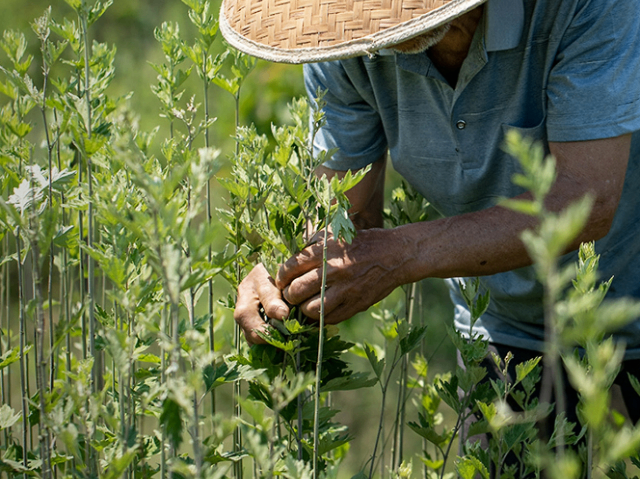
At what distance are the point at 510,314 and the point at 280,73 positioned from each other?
6.84 ft

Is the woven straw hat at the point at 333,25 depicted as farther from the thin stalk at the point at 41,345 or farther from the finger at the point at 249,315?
the thin stalk at the point at 41,345

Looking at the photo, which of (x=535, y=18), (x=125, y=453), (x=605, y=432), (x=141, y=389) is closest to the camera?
(x=605, y=432)

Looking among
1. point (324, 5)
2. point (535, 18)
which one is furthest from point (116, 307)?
point (535, 18)

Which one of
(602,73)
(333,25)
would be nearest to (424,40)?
(333,25)


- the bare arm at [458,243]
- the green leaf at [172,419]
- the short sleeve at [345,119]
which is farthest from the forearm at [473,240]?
the green leaf at [172,419]

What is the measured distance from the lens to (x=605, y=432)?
0.54 meters

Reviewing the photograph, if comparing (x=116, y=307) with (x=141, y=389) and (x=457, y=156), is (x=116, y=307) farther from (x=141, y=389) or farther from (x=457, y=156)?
(x=457, y=156)

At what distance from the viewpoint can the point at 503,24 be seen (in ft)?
4.23

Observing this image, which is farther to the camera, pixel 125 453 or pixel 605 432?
pixel 125 453

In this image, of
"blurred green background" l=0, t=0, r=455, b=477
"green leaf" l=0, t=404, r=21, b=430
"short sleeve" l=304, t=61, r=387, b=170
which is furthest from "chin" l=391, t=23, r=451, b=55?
"blurred green background" l=0, t=0, r=455, b=477

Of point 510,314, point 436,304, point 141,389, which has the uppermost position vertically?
point 141,389

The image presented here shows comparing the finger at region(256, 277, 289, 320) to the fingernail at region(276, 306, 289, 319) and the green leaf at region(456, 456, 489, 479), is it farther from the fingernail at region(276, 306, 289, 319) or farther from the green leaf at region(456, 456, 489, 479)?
the green leaf at region(456, 456, 489, 479)

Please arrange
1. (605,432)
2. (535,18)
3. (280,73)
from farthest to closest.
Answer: (280,73)
(535,18)
(605,432)

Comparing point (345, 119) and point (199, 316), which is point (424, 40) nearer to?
point (345, 119)
